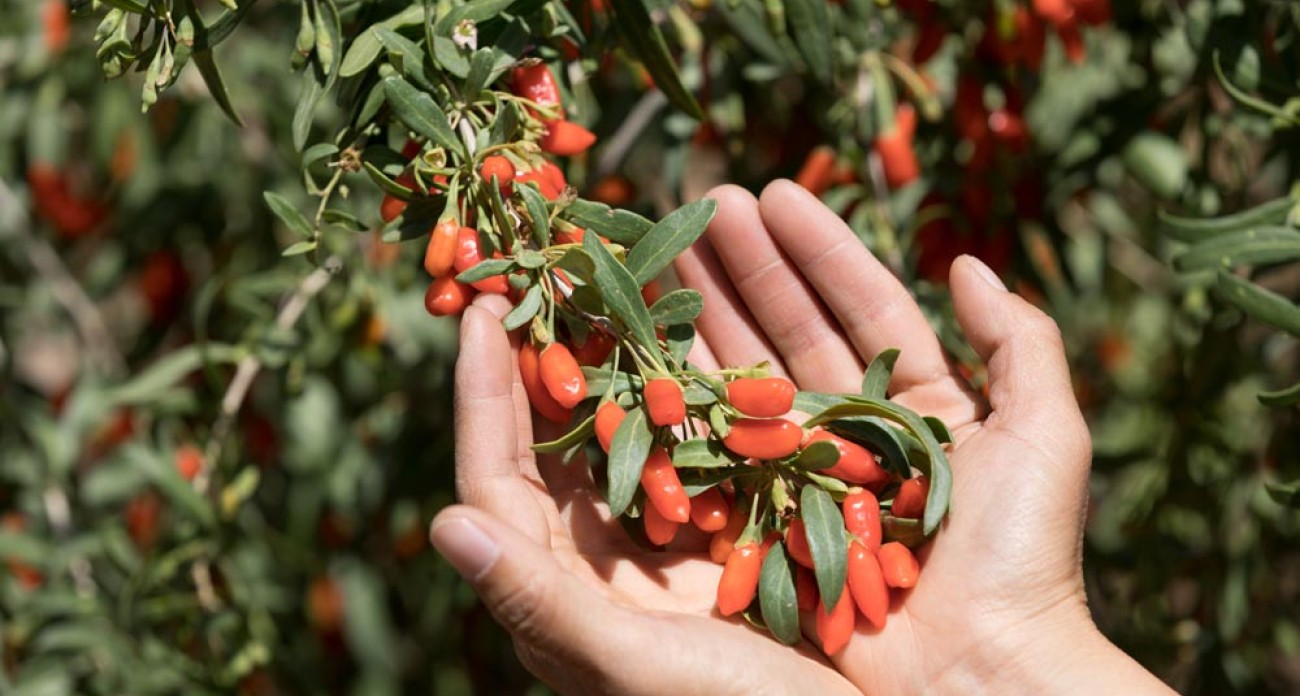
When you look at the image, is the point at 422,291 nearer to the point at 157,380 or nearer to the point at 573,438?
the point at 157,380

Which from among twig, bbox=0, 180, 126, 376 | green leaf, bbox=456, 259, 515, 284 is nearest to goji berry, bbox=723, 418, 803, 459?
green leaf, bbox=456, 259, 515, 284

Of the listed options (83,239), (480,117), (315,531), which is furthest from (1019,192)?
(83,239)

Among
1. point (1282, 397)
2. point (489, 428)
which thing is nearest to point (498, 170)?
point (489, 428)

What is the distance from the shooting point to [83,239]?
10.5 ft

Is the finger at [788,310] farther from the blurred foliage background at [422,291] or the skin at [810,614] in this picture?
the blurred foliage background at [422,291]

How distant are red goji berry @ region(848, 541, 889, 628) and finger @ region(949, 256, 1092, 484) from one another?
287 millimetres

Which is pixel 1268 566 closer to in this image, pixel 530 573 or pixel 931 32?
pixel 931 32

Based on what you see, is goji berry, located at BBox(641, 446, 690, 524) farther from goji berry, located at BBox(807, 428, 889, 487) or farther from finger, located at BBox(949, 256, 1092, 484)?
finger, located at BBox(949, 256, 1092, 484)

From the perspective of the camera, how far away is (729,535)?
166 cm

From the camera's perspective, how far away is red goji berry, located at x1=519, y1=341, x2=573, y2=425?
158 cm

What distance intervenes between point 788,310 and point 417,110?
733mm

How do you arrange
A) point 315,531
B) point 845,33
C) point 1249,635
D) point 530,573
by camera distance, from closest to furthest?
point 530,573 → point 845,33 → point 1249,635 → point 315,531

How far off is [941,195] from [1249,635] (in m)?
1.18

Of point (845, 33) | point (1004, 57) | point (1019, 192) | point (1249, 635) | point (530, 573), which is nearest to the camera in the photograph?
point (530, 573)
